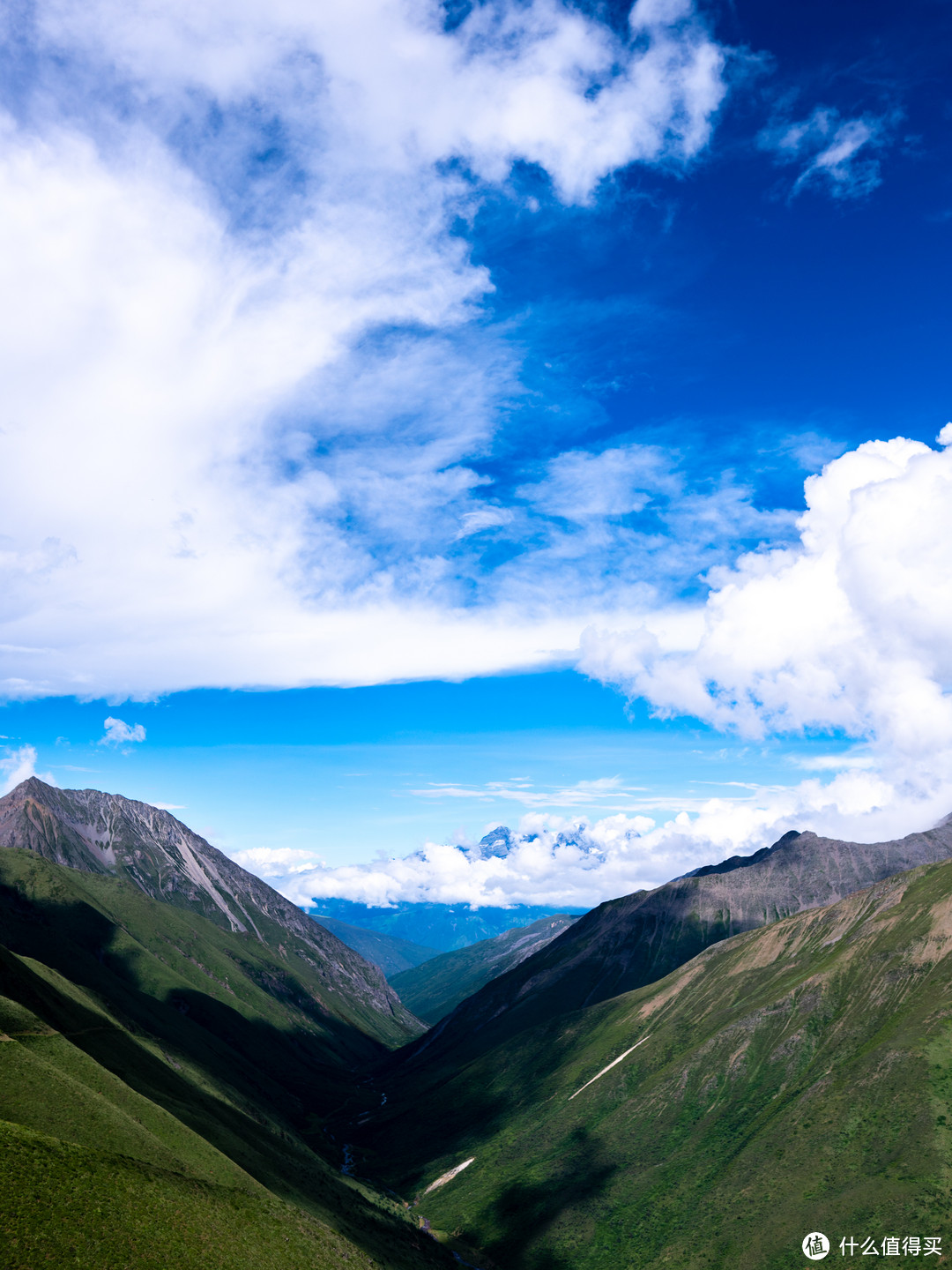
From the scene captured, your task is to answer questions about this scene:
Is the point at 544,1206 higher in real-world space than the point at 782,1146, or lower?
lower

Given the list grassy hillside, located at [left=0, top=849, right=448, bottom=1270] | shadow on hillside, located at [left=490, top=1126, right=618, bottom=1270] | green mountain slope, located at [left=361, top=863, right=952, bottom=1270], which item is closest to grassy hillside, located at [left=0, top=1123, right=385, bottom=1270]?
grassy hillside, located at [left=0, top=849, right=448, bottom=1270]

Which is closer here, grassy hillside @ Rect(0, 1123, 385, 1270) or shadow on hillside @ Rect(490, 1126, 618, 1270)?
grassy hillside @ Rect(0, 1123, 385, 1270)

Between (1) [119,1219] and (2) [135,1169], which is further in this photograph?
(2) [135,1169]

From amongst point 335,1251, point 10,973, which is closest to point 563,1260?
point 335,1251

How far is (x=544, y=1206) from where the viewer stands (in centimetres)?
17900

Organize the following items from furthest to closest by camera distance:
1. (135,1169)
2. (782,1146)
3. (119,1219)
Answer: (782,1146) → (135,1169) → (119,1219)

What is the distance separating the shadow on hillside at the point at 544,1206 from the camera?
162 m

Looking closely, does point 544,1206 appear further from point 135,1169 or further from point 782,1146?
point 135,1169

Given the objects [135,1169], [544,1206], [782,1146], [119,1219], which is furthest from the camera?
[544,1206]

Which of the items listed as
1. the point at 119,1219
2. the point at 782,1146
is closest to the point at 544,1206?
the point at 782,1146

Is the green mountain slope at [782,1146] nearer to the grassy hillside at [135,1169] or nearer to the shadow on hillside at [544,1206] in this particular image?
the shadow on hillside at [544,1206]

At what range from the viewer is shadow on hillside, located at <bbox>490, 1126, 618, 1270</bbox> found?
6393 inches

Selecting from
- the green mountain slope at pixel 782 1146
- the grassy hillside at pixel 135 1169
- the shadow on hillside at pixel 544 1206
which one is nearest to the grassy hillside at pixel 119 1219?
the grassy hillside at pixel 135 1169

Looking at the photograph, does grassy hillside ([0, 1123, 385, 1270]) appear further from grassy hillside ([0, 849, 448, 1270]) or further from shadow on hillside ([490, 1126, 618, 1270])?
shadow on hillside ([490, 1126, 618, 1270])
